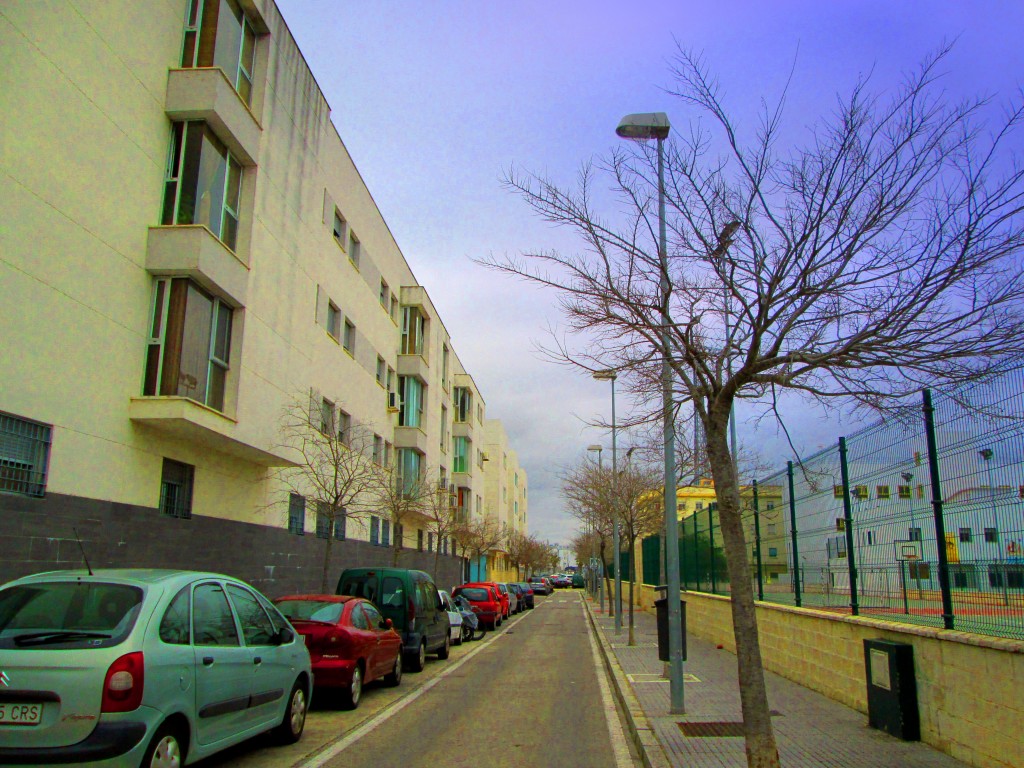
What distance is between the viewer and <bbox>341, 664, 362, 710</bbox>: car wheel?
10.7 meters

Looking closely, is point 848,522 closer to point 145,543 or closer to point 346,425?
point 145,543

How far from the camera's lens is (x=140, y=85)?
13.1 m

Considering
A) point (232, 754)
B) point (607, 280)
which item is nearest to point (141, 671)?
point (232, 754)

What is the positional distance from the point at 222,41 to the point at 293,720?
12.7m

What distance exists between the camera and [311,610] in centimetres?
1150

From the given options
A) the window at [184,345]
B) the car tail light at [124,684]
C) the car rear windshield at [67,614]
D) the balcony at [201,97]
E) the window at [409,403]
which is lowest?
the car tail light at [124,684]

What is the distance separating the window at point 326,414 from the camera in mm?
21391

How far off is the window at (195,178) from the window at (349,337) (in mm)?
9642

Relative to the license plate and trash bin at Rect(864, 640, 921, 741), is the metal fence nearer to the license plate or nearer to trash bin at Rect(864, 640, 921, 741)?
trash bin at Rect(864, 640, 921, 741)

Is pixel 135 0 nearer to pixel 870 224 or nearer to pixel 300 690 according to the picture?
pixel 300 690

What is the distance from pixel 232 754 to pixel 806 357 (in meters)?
6.47

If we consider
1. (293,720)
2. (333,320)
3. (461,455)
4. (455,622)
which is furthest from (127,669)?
(461,455)

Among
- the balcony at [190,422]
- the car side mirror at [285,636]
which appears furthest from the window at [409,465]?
the car side mirror at [285,636]

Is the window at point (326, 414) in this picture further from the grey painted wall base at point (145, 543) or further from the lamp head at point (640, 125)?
the lamp head at point (640, 125)
